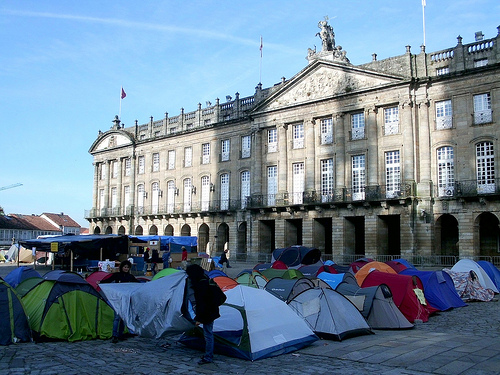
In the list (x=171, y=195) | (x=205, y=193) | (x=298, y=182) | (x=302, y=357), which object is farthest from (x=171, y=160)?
(x=302, y=357)

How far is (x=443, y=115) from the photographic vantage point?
106ft

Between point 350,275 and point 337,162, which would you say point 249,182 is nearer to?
point 337,162

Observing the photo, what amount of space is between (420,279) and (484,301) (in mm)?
3960

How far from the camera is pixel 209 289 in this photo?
9.42m

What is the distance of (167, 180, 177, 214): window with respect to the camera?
48.9m

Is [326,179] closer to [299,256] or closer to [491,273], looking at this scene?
[299,256]

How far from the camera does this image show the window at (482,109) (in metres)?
30.5

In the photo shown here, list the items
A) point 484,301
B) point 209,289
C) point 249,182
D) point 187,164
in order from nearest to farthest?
point 209,289
point 484,301
point 249,182
point 187,164

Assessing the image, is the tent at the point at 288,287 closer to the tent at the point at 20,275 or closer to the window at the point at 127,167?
the tent at the point at 20,275

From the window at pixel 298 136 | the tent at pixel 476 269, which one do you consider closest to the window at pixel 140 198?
the window at pixel 298 136

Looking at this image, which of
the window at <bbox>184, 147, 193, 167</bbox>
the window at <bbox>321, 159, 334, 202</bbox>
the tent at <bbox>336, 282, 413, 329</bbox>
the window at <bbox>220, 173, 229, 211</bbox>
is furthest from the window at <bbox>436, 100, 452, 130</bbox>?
the window at <bbox>184, 147, 193, 167</bbox>

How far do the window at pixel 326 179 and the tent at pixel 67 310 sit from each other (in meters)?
25.9

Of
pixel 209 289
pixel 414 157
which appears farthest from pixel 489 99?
pixel 209 289

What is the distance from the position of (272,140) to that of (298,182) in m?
4.34
